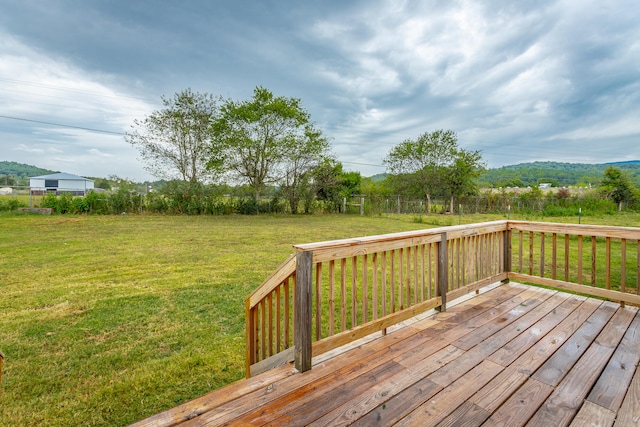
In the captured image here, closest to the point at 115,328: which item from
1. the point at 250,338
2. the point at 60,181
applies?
the point at 250,338

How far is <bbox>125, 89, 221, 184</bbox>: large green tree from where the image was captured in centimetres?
1652

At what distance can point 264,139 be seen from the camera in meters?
16.6

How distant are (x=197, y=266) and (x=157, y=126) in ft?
48.6

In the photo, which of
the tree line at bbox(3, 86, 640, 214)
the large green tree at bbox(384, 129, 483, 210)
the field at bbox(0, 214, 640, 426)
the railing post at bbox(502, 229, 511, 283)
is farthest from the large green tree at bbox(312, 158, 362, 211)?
the railing post at bbox(502, 229, 511, 283)

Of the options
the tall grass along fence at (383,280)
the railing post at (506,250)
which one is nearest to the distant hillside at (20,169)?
the tall grass along fence at (383,280)

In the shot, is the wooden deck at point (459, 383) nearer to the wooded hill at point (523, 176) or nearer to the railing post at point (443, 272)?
the railing post at point (443, 272)

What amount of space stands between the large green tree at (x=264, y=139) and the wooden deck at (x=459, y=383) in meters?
15.2

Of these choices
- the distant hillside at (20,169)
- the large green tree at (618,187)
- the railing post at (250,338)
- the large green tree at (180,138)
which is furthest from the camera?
the distant hillside at (20,169)

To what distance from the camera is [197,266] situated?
17.5ft

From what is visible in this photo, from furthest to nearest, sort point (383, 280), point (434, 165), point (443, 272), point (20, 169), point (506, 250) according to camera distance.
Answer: point (20, 169)
point (434, 165)
point (506, 250)
point (443, 272)
point (383, 280)

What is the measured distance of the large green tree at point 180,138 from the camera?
1652 centimetres

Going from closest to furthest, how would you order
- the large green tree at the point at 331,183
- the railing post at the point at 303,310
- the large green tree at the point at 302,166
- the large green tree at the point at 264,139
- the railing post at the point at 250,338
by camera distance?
the railing post at the point at 303,310, the railing post at the point at 250,338, the large green tree at the point at 264,139, the large green tree at the point at 302,166, the large green tree at the point at 331,183

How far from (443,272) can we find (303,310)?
1611mm

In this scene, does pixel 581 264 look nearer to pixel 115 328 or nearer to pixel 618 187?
pixel 115 328
